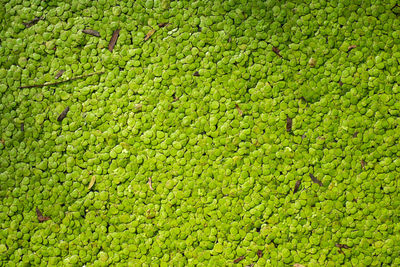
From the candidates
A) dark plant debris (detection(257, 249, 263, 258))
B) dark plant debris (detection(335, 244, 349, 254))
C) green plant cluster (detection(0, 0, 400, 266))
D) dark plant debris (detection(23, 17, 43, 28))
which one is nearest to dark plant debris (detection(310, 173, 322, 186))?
green plant cluster (detection(0, 0, 400, 266))

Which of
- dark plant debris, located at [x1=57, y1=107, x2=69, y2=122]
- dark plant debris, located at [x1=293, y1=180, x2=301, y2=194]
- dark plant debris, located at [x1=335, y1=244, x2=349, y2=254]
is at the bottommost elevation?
dark plant debris, located at [x1=335, y1=244, x2=349, y2=254]

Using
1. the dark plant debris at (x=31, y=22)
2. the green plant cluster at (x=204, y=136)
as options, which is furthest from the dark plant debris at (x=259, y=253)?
the dark plant debris at (x=31, y=22)

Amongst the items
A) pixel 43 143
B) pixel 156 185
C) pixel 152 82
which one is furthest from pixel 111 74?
pixel 156 185

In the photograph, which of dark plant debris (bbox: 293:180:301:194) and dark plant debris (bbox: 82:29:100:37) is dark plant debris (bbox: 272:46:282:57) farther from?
dark plant debris (bbox: 82:29:100:37)

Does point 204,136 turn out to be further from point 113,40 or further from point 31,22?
point 31,22

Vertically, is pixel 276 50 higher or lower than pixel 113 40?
lower

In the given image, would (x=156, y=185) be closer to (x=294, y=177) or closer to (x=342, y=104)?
(x=294, y=177)

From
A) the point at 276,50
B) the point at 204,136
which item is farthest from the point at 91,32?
the point at 276,50

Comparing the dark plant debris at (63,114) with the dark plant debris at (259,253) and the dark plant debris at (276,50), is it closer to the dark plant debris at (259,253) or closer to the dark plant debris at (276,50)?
the dark plant debris at (276,50)
